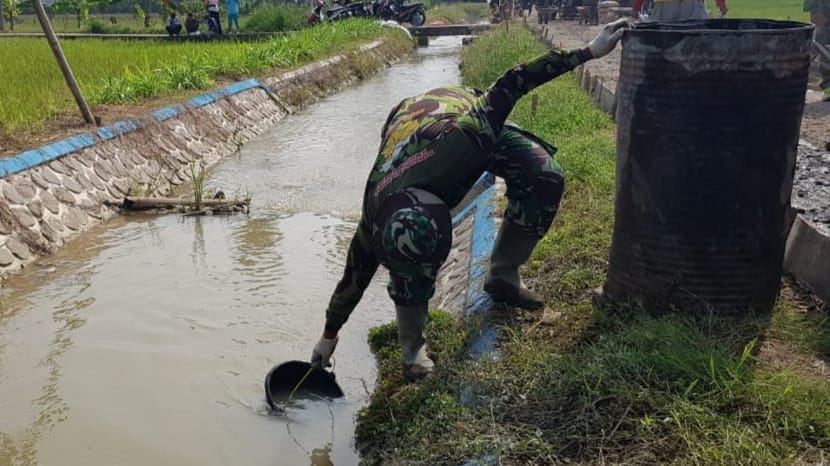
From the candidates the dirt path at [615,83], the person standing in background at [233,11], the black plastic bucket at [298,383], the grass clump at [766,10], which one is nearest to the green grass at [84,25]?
the person standing in background at [233,11]

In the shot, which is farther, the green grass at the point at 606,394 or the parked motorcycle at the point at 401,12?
the parked motorcycle at the point at 401,12

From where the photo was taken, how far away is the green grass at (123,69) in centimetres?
749

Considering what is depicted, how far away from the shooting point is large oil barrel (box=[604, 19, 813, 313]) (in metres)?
2.54

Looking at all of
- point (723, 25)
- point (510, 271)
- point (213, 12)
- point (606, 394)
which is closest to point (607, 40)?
point (723, 25)

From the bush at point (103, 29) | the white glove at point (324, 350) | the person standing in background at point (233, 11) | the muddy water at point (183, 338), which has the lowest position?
the muddy water at point (183, 338)

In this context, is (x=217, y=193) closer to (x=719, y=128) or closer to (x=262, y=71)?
(x=719, y=128)

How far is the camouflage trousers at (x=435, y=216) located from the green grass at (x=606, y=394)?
0.37 metres

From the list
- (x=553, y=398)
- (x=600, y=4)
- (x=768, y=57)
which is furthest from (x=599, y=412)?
(x=600, y=4)

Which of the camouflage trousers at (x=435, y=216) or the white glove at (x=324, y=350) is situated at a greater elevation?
the camouflage trousers at (x=435, y=216)

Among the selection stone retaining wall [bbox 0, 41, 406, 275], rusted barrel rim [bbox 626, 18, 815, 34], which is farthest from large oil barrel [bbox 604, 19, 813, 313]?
stone retaining wall [bbox 0, 41, 406, 275]

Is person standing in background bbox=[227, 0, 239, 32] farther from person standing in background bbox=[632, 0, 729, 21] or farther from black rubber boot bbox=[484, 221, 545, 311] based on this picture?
black rubber boot bbox=[484, 221, 545, 311]

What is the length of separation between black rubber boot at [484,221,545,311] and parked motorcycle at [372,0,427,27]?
2097 centimetres

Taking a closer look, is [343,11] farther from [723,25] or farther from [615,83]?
[723,25]

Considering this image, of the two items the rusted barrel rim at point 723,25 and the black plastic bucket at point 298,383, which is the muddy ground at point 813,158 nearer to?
the rusted barrel rim at point 723,25
